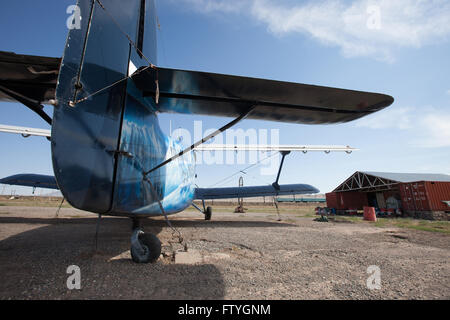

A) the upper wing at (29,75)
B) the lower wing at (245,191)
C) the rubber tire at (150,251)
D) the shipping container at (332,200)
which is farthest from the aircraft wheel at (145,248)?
the shipping container at (332,200)

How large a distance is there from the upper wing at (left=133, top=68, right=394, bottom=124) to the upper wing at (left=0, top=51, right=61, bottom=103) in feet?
3.88

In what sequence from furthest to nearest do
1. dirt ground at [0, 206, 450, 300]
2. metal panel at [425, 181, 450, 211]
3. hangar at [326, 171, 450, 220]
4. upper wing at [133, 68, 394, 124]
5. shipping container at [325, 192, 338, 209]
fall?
shipping container at [325, 192, 338, 209], hangar at [326, 171, 450, 220], metal panel at [425, 181, 450, 211], upper wing at [133, 68, 394, 124], dirt ground at [0, 206, 450, 300]

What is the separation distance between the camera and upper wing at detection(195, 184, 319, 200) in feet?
40.7

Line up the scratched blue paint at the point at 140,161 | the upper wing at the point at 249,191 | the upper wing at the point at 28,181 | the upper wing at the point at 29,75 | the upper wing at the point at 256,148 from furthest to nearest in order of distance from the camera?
1. the upper wing at the point at 256,148
2. the upper wing at the point at 249,191
3. the upper wing at the point at 28,181
4. the scratched blue paint at the point at 140,161
5. the upper wing at the point at 29,75

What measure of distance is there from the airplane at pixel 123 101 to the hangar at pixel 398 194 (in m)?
17.7

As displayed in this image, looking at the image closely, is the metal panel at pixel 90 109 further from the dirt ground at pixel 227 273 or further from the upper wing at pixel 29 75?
the dirt ground at pixel 227 273

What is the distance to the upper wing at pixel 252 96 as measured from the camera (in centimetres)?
303

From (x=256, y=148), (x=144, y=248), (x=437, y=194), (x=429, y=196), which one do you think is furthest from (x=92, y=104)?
(x=437, y=194)

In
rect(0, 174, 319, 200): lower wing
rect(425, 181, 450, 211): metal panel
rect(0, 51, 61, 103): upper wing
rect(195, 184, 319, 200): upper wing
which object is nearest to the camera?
rect(0, 51, 61, 103): upper wing

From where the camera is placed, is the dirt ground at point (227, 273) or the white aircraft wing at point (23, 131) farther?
the white aircraft wing at point (23, 131)

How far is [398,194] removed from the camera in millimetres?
21469

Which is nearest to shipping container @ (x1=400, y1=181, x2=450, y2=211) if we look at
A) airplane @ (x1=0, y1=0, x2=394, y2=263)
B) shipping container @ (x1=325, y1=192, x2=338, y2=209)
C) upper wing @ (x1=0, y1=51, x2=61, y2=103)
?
shipping container @ (x1=325, y1=192, x2=338, y2=209)

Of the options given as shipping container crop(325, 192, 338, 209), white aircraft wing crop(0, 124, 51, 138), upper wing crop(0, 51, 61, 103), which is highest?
white aircraft wing crop(0, 124, 51, 138)

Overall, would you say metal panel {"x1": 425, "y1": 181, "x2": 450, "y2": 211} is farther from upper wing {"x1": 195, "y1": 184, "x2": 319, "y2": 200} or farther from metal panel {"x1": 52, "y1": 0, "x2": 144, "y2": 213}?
metal panel {"x1": 52, "y1": 0, "x2": 144, "y2": 213}
